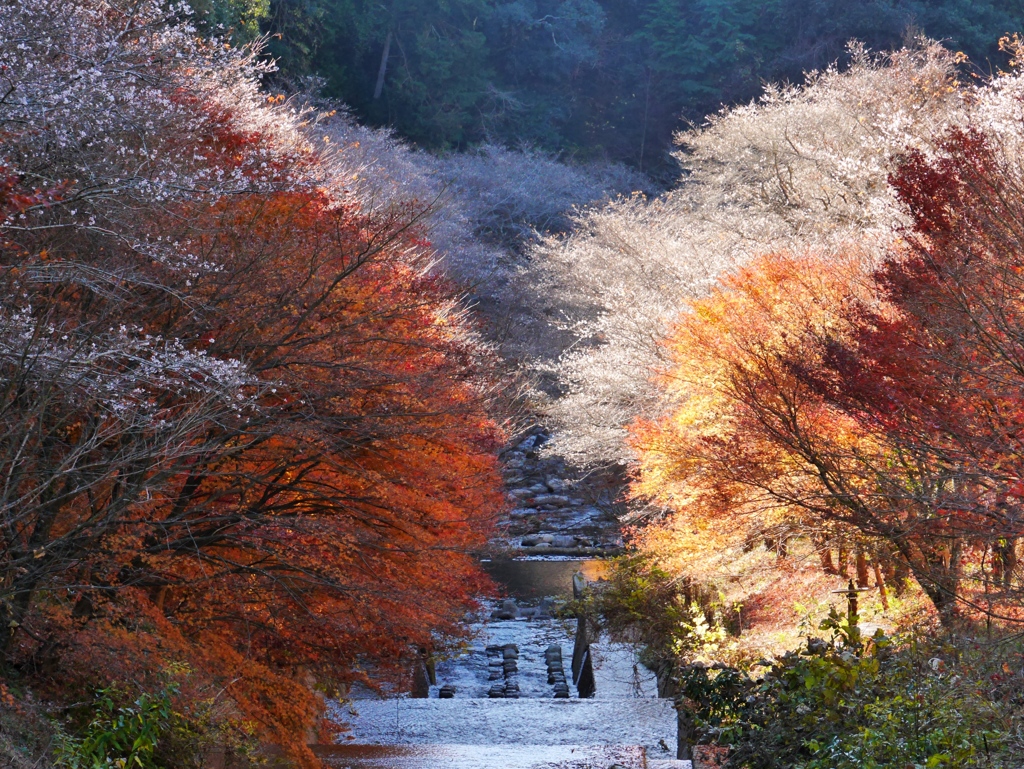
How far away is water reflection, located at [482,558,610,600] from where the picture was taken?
2562 cm

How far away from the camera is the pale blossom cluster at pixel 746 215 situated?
878 inches

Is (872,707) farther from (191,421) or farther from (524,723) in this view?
(524,723)

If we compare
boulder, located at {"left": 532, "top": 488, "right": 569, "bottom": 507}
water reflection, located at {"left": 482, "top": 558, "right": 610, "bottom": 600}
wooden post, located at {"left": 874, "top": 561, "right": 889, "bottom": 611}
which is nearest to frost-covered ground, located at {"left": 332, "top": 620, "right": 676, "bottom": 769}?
wooden post, located at {"left": 874, "top": 561, "right": 889, "bottom": 611}

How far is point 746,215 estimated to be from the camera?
1070 inches

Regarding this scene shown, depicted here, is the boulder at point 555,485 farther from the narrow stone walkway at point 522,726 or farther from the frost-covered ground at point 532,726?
the frost-covered ground at point 532,726

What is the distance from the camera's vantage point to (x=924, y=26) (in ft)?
143

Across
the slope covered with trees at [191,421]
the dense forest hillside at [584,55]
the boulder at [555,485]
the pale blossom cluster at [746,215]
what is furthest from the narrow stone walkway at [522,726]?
the dense forest hillside at [584,55]

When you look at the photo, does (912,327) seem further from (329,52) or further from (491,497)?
(329,52)

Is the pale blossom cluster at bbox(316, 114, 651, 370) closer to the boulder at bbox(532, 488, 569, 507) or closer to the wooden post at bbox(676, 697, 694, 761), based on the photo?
the boulder at bbox(532, 488, 569, 507)

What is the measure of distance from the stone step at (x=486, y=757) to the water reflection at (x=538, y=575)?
44.8 feet

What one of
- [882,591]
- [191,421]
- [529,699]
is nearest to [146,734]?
[191,421]

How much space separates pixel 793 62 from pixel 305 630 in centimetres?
4140

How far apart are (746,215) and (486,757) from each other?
19.9m

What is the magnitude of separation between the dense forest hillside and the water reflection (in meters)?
21.3
